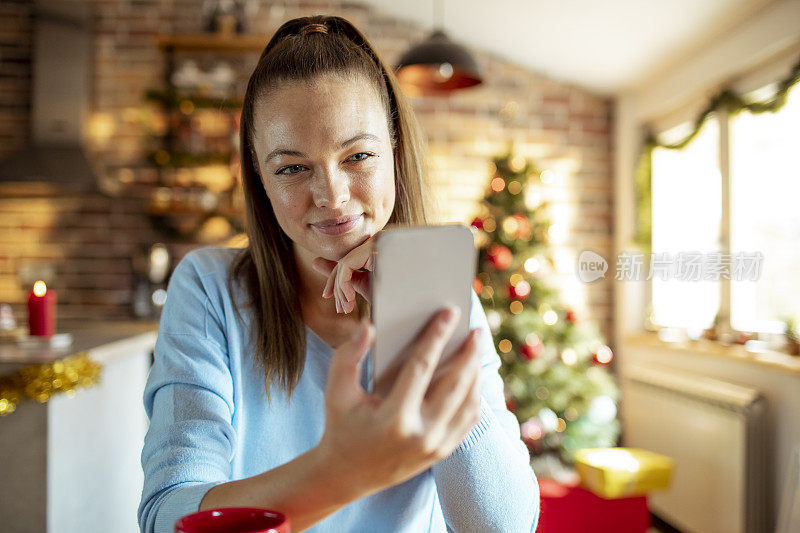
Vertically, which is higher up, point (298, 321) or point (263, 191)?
point (263, 191)

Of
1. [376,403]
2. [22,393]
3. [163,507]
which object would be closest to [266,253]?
Answer: [163,507]

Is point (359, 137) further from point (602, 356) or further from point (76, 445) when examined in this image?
point (602, 356)

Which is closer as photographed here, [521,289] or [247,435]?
[247,435]

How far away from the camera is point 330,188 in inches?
34.7

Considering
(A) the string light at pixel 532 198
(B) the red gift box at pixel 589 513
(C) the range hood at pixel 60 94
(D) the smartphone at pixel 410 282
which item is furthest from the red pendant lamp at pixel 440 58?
(C) the range hood at pixel 60 94

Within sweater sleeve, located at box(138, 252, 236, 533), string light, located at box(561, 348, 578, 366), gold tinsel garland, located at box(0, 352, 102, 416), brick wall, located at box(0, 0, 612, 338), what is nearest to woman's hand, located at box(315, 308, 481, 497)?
sweater sleeve, located at box(138, 252, 236, 533)

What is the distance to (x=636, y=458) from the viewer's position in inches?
121

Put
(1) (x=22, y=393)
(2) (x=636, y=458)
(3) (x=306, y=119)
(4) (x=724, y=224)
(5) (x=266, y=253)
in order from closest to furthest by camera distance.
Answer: (3) (x=306, y=119) → (5) (x=266, y=253) → (1) (x=22, y=393) → (2) (x=636, y=458) → (4) (x=724, y=224)

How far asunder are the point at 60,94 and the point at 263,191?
12.6 ft

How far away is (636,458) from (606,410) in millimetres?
614

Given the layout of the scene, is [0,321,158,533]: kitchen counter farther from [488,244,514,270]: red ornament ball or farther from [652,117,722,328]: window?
[652,117,722,328]: window

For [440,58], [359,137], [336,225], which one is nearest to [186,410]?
[336,225]

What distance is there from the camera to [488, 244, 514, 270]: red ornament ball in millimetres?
3779

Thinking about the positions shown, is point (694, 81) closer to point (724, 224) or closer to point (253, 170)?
point (724, 224)
